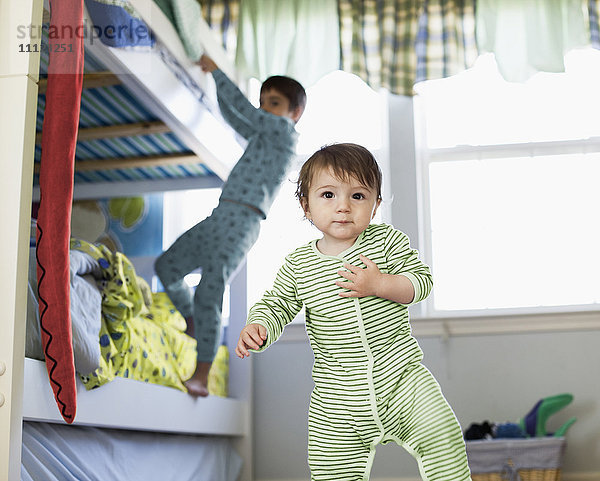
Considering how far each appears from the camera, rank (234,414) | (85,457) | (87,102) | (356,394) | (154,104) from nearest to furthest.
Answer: (356,394), (85,457), (154,104), (87,102), (234,414)

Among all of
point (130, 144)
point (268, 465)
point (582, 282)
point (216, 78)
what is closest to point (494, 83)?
point (582, 282)

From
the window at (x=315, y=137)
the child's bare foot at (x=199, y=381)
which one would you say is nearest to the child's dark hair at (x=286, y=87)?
the window at (x=315, y=137)

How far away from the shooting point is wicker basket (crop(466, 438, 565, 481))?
2668 mm

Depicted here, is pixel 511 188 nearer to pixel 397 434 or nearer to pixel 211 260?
pixel 211 260

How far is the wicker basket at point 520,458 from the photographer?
8.75ft

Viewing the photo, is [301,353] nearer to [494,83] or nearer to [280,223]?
[280,223]

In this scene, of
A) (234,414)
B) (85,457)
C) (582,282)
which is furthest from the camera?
(582,282)

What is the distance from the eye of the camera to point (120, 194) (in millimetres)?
3168

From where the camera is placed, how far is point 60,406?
4.90ft

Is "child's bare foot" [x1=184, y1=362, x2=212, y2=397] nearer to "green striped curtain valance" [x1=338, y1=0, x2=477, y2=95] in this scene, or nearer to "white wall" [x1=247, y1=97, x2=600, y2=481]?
"white wall" [x1=247, y1=97, x2=600, y2=481]

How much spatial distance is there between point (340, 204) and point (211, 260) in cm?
135

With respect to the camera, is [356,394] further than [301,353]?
No

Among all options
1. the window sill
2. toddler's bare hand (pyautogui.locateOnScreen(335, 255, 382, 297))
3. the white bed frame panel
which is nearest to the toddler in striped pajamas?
toddler's bare hand (pyautogui.locateOnScreen(335, 255, 382, 297))

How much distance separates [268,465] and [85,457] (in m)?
1.41
